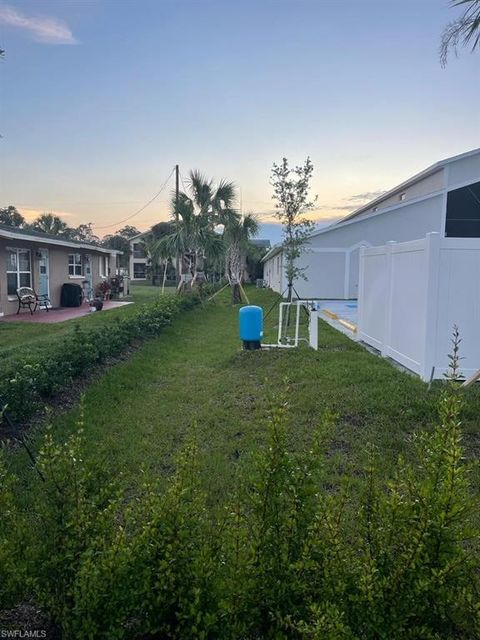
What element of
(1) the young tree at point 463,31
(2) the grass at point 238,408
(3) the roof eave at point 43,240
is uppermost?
(1) the young tree at point 463,31

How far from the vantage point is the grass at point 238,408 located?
388 centimetres

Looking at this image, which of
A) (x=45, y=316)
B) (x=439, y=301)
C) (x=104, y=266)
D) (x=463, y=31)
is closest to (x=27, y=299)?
(x=45, y=316)

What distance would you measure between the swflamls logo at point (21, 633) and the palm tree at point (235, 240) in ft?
60.1

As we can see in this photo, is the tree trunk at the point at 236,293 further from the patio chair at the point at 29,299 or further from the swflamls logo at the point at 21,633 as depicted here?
the swflamls logo at the point at 21,633

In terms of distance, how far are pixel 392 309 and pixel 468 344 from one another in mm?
1492

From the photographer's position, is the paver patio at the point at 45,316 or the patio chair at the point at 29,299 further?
the patio chair at the point at 29,299

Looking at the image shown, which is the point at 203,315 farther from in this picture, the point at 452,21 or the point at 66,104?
the point at 452,21

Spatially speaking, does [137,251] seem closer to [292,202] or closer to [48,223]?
[48,223]

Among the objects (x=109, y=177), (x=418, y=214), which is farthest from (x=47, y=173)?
(x=418, y=214)

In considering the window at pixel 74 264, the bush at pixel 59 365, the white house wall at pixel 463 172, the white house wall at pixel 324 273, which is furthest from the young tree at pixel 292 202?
the window at pixel 74 264

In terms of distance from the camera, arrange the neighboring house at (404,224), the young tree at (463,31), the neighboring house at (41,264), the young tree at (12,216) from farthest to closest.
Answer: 1. the young tree at (12,216)
2. the neighboring house at (404,224)
3. the neighboring house at (41,264)
4. the young tree at (463,31)

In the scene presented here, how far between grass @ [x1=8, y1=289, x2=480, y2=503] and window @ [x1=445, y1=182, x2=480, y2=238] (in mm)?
12886

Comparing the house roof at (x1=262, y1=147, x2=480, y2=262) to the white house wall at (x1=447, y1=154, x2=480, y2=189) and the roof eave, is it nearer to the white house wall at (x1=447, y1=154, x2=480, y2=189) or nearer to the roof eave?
the white house wall at (x1=447, y1=154, x2=480, y2=189)

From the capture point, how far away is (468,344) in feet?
18.6
